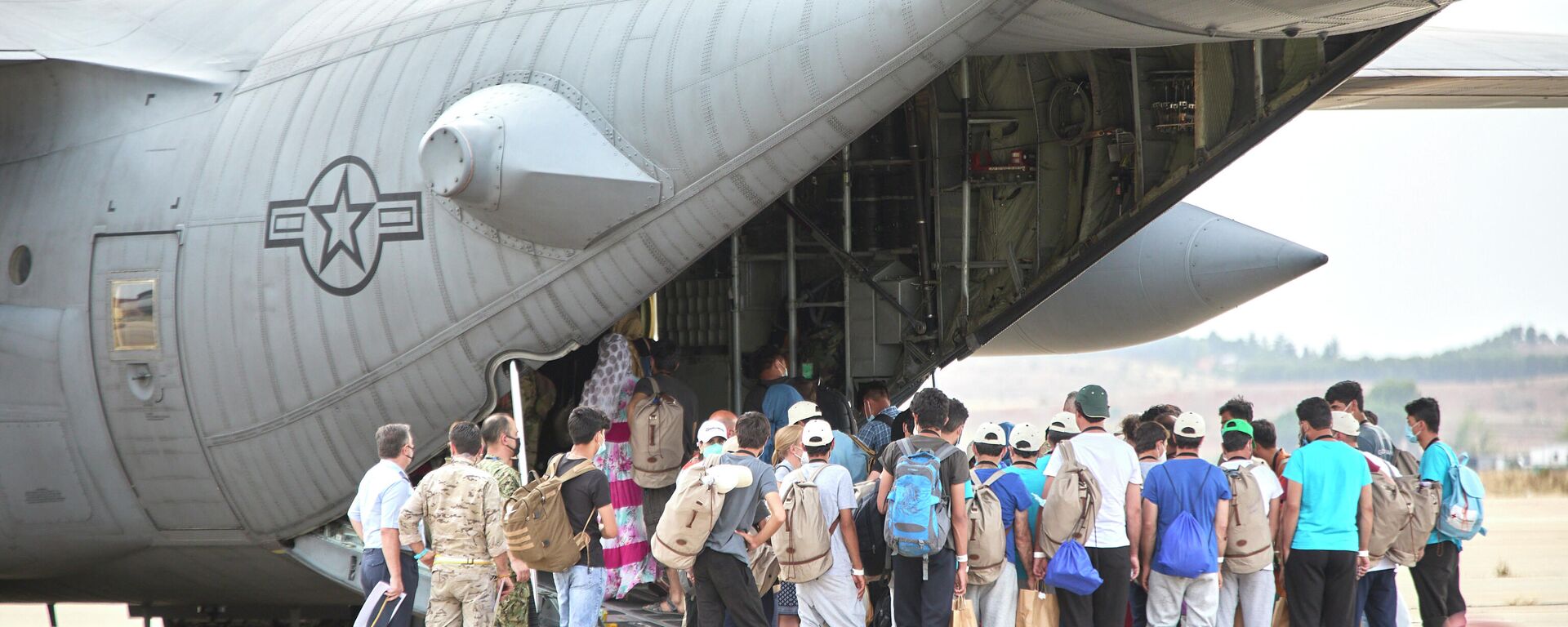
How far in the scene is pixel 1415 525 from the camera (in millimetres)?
8414

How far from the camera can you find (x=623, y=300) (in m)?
8.31

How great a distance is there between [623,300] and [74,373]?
161 inches

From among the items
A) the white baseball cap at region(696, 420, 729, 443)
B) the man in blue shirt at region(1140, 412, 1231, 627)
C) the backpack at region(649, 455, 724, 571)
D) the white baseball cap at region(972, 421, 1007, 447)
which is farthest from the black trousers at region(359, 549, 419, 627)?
the man in blue shirt at region(1140, 412, 1231, 627)

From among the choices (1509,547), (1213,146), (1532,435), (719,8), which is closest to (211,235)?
(719,8)

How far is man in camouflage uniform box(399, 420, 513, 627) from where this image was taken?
7.44m

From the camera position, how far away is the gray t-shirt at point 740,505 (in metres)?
7.17

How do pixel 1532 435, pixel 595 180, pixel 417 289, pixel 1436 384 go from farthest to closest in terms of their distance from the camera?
pixel 1436 384 < pixel 1532 435 < pixel 417 289 < pixel 595 180

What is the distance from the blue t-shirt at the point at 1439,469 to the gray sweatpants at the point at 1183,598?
1.94 m

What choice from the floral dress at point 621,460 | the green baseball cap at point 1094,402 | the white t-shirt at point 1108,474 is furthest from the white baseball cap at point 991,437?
the floral dress at point 621,460

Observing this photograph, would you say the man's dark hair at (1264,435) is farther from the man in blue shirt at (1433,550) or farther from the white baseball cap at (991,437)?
the white baseball cap at (991,437)

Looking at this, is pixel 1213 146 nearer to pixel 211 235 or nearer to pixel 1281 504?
pixel 1281 504

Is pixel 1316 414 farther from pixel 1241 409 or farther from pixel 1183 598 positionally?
pixel 1183 598

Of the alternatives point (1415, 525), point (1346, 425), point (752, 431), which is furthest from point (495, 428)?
point (1415, 525)

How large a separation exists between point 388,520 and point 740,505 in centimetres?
198
